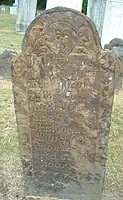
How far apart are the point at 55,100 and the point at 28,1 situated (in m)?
12.1

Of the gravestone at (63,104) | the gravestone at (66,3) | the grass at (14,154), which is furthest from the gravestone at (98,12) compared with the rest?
the gravestone at (63,104)

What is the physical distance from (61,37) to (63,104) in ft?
1.83

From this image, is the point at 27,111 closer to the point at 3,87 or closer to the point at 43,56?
the point at 43,56

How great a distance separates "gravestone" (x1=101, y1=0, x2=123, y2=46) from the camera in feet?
33.4

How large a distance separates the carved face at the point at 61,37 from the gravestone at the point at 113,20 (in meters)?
6.93

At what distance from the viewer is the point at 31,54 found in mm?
3578

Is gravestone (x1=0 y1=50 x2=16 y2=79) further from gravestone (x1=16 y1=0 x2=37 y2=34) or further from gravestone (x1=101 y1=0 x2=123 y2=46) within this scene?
gravestone (x1=16 y1=0 x2=37 y2=34)

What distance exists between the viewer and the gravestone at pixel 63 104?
3475 millimetres

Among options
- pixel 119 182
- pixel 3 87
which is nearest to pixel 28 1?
pixel 3 87

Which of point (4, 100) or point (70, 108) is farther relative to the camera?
point (4, 100)

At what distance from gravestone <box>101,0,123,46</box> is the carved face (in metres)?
6.93

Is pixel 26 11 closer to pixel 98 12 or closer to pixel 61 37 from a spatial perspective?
pixel 98 12

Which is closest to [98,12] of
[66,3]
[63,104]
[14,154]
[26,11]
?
[66,3]

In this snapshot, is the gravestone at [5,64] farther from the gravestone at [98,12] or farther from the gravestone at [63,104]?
the gravestone at [98,12]
